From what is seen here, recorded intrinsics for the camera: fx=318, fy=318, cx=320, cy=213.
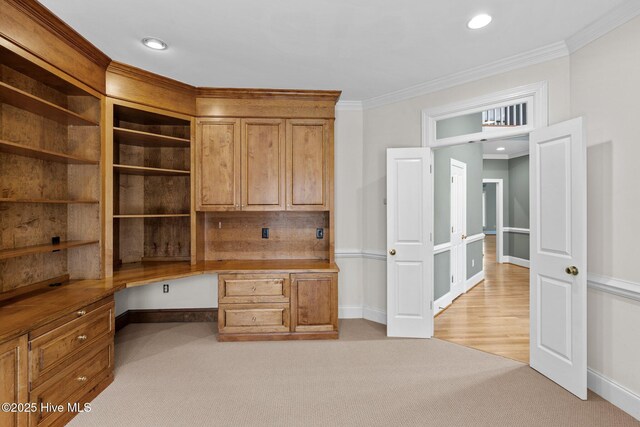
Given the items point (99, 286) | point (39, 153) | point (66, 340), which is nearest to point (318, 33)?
point (39, 153)

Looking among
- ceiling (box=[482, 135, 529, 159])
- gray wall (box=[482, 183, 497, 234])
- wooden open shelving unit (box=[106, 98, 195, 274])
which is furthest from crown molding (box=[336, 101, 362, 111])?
gray wall (box=[482, 183, 497, 234])

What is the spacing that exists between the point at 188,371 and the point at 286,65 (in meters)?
2.85

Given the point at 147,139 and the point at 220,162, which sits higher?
the point at 147,139

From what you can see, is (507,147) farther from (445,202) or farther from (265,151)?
(265,151)

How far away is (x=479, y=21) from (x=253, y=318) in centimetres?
324

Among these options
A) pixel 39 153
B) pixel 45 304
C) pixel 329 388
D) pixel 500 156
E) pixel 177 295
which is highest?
pixel 500 156

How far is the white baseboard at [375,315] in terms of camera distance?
381 cm

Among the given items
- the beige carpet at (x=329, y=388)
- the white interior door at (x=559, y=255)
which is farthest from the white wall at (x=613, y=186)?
the beige carpet at (x=329, y=388)

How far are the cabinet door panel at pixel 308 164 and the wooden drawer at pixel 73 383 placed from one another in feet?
6.81

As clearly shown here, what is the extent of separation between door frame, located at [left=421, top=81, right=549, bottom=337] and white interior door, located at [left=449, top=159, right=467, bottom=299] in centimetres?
157

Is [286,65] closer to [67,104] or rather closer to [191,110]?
[191,110]

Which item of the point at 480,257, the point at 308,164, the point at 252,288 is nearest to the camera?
the point at 252,288

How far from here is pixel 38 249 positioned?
2184 mm

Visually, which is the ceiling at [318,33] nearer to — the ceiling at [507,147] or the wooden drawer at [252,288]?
the wooden drawer at [252,288]
